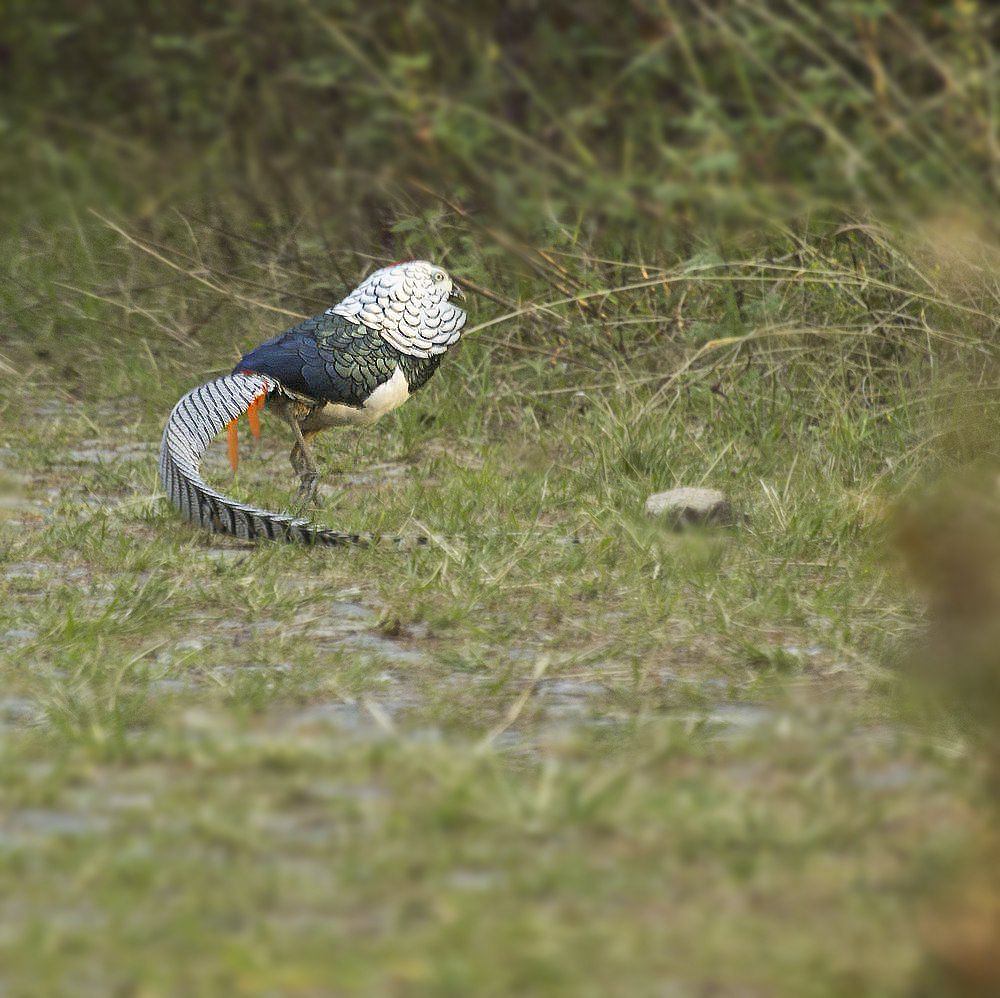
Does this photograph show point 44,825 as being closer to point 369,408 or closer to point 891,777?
point 891,777

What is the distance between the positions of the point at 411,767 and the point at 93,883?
1.63 ft

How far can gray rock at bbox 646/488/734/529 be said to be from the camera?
454 centimetres

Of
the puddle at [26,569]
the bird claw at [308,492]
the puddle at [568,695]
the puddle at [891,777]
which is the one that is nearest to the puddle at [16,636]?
the puddle at [26,569]

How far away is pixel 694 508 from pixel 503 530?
1.54 ft

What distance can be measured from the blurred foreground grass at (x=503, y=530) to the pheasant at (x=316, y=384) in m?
0.11

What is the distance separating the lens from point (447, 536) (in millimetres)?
4520

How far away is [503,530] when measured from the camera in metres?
4.57

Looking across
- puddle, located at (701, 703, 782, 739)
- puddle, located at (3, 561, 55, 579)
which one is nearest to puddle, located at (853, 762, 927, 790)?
puddle, located at (701, 703, 782, 739)

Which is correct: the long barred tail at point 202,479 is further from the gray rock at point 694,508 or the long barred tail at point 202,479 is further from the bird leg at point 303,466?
the gray rock at point 694,508

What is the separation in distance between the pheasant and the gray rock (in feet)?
2.54

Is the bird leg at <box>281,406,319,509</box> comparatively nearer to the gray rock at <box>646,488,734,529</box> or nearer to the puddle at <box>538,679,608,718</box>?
the gray rock at <box>646,488,734,529</box>

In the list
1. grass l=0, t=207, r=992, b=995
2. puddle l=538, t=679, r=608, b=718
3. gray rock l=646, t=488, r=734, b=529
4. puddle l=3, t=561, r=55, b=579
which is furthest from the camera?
gray rock l=646, t=488, r=734, b=529

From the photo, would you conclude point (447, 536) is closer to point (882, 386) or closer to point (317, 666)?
point (317, 666)

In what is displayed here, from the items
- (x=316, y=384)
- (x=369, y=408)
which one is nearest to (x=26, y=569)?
(x=316, y=384)
